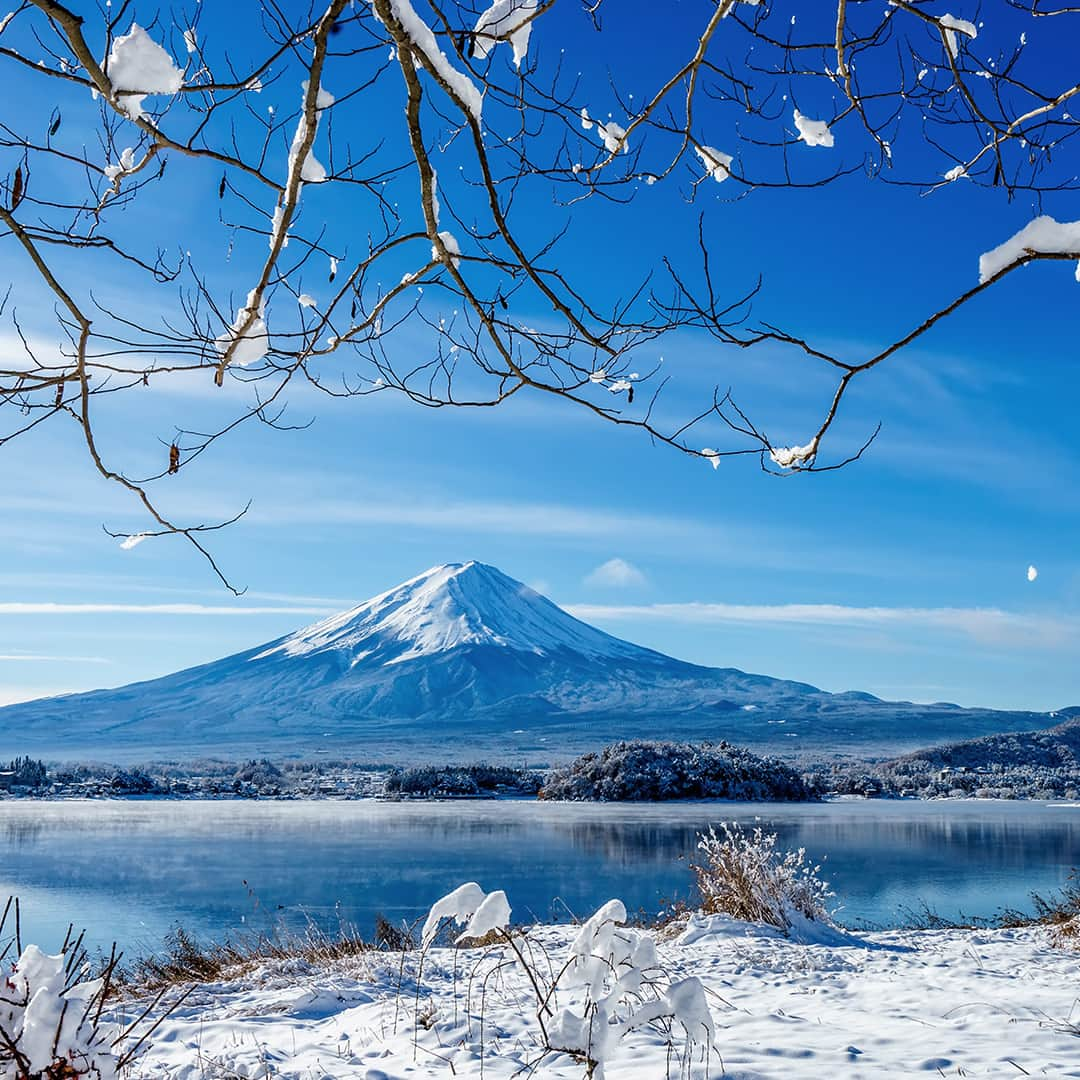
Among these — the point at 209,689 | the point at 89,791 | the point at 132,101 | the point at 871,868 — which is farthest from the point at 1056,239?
the point at 209,689

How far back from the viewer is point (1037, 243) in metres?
1.82

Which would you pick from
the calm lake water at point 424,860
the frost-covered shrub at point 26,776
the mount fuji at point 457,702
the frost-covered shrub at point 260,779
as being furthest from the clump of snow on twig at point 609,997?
the mount fuji at point 457,702

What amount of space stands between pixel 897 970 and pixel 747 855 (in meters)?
1.95

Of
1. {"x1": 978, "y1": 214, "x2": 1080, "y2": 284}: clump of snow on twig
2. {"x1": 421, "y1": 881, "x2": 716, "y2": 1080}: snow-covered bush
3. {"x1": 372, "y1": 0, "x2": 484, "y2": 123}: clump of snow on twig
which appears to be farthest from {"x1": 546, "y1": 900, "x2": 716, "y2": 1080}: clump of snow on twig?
{"x1": 372, "y1": 0, "x2": 484, "y2": 123}: clump of snow on twig

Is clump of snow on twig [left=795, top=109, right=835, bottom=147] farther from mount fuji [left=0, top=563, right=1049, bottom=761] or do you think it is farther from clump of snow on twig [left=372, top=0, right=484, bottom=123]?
mount fuji [left=0, top=563, right=1049, bottom=761]

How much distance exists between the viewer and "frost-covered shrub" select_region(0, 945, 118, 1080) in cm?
143

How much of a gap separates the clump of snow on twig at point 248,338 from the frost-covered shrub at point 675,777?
15213 mm

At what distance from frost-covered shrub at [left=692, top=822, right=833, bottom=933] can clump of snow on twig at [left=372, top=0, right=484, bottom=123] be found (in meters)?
5.77

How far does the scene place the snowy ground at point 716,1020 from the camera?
8.95 feet

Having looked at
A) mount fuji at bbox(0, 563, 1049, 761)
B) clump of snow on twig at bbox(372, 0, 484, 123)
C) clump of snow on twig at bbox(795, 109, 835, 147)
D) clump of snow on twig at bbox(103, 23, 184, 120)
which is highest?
clump of snow on twig at bbox(795, 109, 835, 147)

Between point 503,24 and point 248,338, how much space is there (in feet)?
3.00

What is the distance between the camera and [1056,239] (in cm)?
180

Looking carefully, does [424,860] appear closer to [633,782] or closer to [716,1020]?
[716,1020]

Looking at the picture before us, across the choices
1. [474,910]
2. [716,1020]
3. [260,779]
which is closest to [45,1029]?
[474,910]
